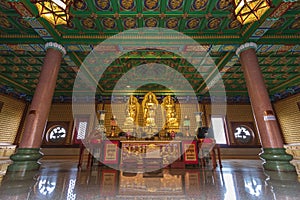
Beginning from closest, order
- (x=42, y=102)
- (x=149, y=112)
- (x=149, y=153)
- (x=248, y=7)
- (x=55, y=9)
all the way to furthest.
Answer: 1. (x=248, y=7)
2. (x=55, y=9)
3. (x=42, y=102)
4. (x=149, y=153)
5. (x=149, y=112)

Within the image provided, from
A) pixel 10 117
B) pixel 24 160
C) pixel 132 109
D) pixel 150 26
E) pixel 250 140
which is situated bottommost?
pixel 24 160

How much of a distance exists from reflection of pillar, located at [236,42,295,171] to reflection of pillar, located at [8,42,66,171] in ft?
18.3

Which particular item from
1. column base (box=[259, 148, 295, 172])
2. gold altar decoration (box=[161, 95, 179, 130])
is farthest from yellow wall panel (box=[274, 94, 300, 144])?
column base (box=[259, 148, 295, 172])

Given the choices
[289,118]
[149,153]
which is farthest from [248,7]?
[289,118]

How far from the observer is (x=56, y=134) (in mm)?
9031

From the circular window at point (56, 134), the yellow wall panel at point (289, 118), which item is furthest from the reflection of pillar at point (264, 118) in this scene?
the circular window at point (56, 134)

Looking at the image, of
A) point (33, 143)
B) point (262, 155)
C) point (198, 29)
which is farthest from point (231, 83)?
point (33, 143)

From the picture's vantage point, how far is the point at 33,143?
3.53 metres

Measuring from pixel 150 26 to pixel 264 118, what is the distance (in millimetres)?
4097

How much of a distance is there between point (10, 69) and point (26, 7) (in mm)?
5088

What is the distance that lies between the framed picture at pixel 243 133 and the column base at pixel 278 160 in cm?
611

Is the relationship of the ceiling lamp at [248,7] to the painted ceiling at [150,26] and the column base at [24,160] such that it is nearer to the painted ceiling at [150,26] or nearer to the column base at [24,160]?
the painted ceiling at [150,26]

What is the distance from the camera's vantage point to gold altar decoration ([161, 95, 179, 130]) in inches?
309

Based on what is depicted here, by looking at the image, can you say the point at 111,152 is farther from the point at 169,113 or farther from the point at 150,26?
the point at 169,113
